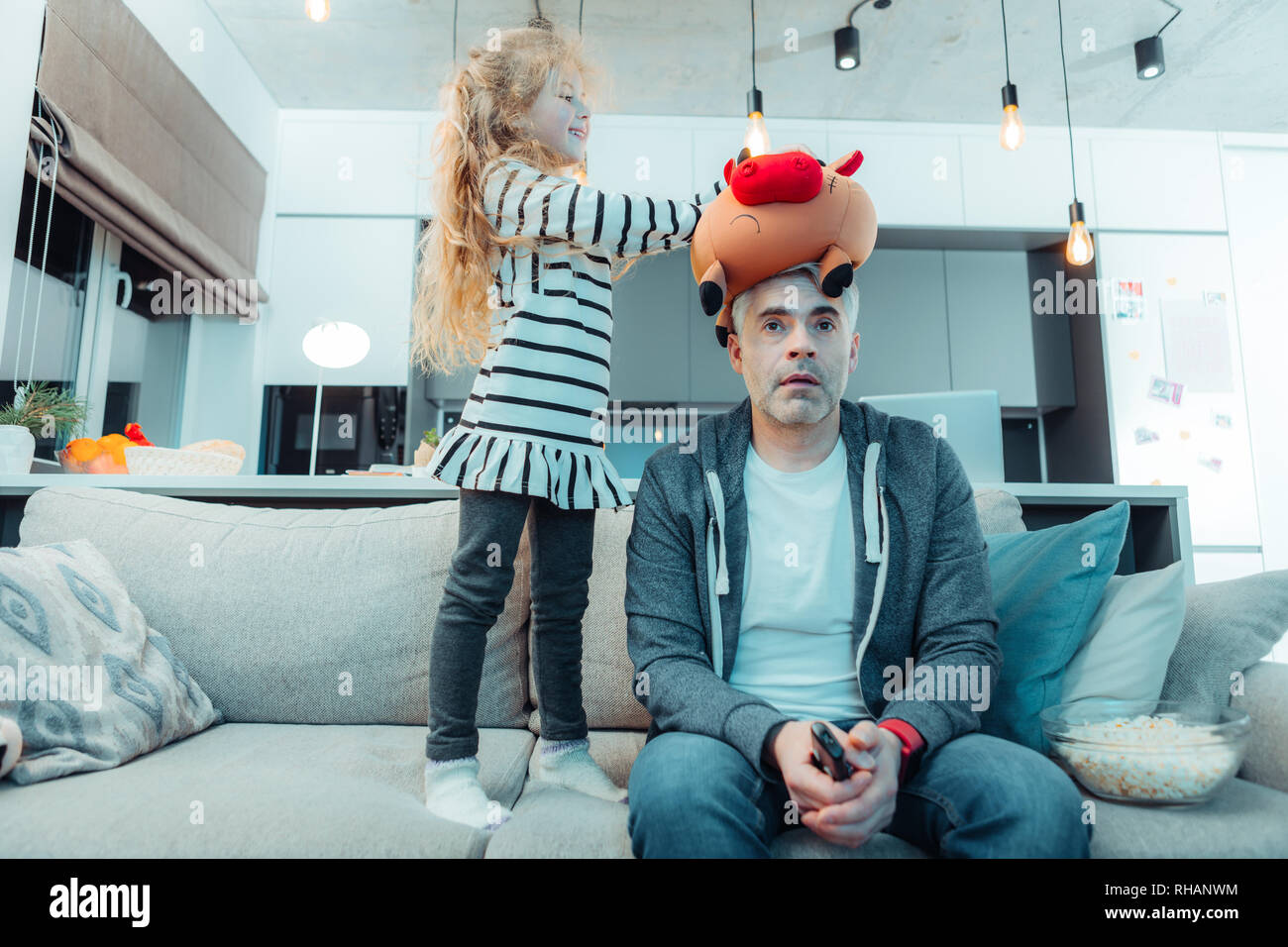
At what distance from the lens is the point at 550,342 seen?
1.20 metres

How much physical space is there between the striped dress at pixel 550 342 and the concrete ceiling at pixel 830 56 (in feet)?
7.92

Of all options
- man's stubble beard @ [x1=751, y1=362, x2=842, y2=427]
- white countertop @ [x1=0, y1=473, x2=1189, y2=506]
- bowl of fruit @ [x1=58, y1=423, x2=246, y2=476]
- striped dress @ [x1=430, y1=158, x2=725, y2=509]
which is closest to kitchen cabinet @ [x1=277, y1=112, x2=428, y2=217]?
bowl of fruit @ [x1=58, y1=423, x2=246, y2=476]

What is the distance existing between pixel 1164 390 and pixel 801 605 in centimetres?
389

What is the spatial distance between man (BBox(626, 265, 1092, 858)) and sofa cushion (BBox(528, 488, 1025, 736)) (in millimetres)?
310

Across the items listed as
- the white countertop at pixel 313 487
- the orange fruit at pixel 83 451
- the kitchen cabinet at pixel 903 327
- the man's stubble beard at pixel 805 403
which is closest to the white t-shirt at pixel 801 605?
the man's stubble beard at pixel 805 403

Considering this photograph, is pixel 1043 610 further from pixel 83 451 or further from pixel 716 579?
pixel 83 451

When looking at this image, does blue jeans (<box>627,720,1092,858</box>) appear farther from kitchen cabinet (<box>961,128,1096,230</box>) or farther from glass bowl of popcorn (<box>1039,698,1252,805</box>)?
kitchen cabinet (<box>961,128,1096,230</box>)

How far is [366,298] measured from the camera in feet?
13.0

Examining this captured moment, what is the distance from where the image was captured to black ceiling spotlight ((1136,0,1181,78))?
137 inches

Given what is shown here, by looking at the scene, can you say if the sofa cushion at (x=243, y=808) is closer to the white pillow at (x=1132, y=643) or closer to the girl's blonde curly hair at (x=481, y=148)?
the girl's blonde curly hair at (x=481, y=148)
